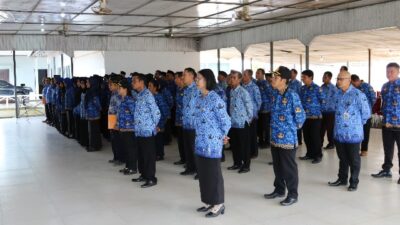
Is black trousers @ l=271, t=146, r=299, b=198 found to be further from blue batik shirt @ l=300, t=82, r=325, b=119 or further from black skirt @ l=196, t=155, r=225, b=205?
blue batik shirt @ l=300, t=82, r=325, b=119

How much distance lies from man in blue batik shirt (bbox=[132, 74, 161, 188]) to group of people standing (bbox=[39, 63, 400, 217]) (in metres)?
0.01

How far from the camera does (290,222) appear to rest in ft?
12.3

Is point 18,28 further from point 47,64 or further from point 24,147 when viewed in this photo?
point 47,64

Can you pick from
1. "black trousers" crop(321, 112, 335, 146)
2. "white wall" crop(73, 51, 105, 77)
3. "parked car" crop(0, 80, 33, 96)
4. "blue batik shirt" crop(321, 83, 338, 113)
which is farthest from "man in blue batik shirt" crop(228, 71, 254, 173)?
"parked car" crop(0, 80, 33, 96)

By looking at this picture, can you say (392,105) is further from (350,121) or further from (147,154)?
(147,154)

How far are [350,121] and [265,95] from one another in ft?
10.1

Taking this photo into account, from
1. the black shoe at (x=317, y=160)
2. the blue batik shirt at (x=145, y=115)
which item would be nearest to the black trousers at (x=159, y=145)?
the blue batik shirt at (x=145, y=115)

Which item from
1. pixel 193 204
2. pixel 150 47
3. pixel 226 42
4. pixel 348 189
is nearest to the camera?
pixel 193 204

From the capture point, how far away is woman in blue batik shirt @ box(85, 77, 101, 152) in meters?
7.25

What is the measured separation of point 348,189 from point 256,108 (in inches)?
77.3

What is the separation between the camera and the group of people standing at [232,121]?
3.88 metres

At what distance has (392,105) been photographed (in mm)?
4961

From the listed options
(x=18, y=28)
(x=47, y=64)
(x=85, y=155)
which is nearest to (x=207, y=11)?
Answer: (x=85, y=155)

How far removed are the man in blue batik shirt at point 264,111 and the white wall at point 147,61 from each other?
6.76 meters
